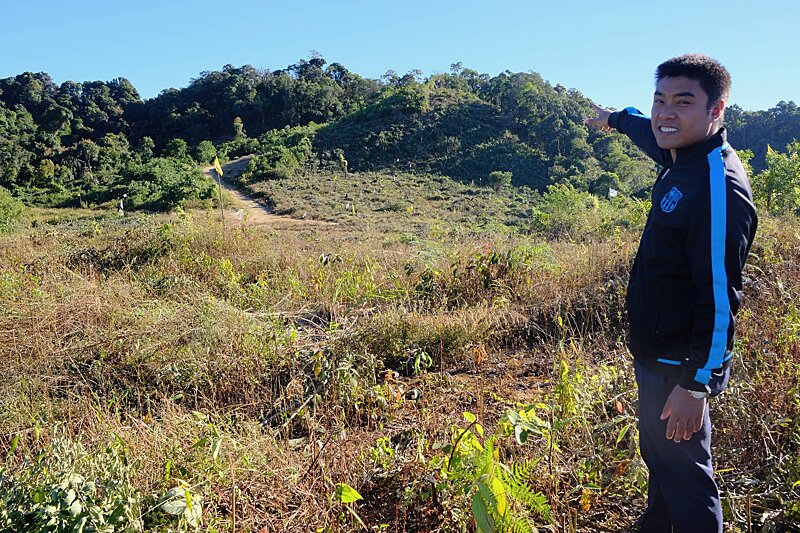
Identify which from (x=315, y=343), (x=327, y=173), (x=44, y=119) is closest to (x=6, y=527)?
(x=315, y=343)

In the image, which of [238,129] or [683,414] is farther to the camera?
[238,129]

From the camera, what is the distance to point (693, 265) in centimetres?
138

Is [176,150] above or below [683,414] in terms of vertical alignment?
above

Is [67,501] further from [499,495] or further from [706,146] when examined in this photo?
A: [706,146]

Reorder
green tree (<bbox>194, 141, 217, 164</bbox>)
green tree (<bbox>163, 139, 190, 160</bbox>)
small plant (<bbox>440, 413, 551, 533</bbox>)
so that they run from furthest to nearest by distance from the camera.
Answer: green tree (<bbox>163, 139, 190, 160</bbox>)
green tree (<bbox>194, 141, 217, 164</bbox>)
small plant (<bbox>440, 413, 551, 533</bbox>)

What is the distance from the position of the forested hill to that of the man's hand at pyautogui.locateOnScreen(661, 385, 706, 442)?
2007 centimetres

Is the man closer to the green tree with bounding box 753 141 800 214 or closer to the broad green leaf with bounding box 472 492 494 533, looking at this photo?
the broad green leaf with bounding box 472 492 494 533

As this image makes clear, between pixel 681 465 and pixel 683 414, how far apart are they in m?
0.21

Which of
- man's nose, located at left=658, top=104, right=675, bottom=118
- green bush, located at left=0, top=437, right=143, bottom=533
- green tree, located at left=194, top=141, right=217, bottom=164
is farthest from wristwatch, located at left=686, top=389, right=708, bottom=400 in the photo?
green tree, located at left=194, top=141, right=217, bottom=164

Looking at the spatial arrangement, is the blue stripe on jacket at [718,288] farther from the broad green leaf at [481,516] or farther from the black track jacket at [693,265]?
the broad green leaf at [481,516]

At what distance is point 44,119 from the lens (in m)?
39.7

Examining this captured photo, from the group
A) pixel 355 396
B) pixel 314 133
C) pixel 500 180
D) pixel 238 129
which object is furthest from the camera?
pixel 238 129

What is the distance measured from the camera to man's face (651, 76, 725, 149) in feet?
4.87

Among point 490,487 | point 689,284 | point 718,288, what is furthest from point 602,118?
point 490,487
